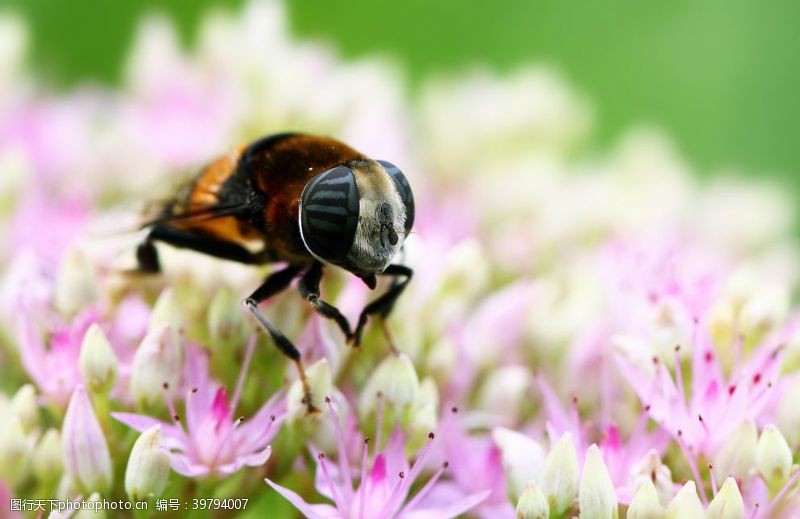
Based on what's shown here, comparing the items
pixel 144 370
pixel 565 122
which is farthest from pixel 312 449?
pixel 565 122

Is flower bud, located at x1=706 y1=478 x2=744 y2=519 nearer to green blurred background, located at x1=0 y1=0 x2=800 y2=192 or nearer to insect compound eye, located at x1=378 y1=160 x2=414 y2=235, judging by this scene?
insect compound eye, located at x1=378 y1=160 x2=414 y2=235

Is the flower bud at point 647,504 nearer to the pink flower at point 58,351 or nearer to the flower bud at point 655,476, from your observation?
the flower bud at point 655,476

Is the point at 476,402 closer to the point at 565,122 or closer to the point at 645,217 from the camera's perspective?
the point at 645,217

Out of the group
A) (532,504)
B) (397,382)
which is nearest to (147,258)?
(397,382)

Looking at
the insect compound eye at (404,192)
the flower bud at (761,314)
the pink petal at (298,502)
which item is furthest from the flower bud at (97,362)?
the flower bud at (761,314)

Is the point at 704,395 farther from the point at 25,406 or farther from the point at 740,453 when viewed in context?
the point at 25,406
